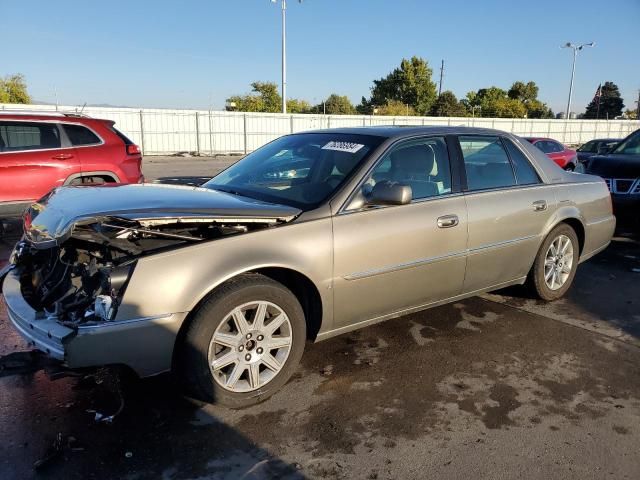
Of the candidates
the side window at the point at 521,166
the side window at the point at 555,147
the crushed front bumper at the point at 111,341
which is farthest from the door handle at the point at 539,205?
the side window at the point at 555,147

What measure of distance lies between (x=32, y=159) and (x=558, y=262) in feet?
22.0

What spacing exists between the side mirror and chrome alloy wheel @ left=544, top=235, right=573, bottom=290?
6.93ft

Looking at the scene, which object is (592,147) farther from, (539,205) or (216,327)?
(216,327)

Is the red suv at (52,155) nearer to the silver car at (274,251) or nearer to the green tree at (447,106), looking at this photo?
the silver car at (274,251)

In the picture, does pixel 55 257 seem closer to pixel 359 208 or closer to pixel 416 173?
pixel 359 208

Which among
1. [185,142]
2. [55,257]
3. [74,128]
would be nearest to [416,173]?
[55,257]

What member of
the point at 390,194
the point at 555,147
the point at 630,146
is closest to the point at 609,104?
the point at 555,147

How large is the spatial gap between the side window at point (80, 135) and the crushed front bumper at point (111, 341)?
519cm

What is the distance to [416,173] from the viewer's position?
156 inches

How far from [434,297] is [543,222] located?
142cm

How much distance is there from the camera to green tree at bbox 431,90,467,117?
6794 centimetres

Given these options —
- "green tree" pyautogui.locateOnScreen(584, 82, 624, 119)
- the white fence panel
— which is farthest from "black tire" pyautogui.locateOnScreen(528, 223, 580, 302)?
"green tree" pyautogui.locateOnScreen(584, 82, 624, 119)

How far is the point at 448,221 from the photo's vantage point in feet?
12.6

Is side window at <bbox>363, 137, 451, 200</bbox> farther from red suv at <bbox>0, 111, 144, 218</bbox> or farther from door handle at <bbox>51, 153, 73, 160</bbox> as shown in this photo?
door handle at <bbox>51, 153, 73, 160</bbox>
